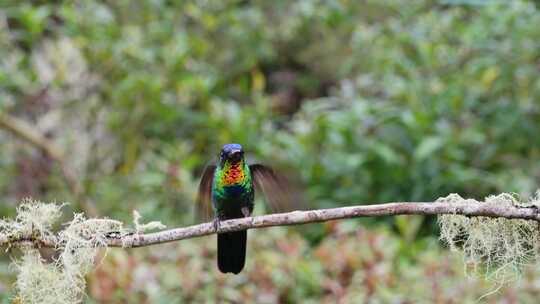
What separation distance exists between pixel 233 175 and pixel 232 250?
0.96 feet

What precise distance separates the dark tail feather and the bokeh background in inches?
71.9

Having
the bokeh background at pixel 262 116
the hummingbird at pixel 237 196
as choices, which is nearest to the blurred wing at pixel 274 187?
the hummingbird at pixel 237 196

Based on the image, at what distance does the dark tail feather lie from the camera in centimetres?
292

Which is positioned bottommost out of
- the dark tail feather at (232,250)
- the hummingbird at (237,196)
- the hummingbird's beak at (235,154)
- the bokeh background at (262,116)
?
the dark tail feather at (232,250)

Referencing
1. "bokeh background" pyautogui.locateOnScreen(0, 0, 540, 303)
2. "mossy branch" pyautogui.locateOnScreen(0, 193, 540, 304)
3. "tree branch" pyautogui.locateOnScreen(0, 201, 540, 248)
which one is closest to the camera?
"tree branch" pyautogui.locateOnScreen(0, 201, 540, 248)

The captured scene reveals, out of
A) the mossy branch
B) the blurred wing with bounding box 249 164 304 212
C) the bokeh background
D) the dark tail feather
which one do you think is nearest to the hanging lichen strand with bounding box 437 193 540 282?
the mossy branch

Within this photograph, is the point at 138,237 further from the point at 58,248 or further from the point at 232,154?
the point at 232,154

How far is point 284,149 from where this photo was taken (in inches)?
228

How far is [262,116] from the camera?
6012mm

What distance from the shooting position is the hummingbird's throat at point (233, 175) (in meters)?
2.84

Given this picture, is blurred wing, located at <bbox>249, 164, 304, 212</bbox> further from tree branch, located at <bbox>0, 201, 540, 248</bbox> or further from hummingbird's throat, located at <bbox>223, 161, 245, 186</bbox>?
tree branch, located at <bbox>0, 201, 540, 248</bbox>

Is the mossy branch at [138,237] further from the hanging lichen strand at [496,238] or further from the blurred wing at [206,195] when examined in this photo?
the blurred wing at [206,195]

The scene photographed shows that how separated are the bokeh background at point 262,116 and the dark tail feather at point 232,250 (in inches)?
71.9

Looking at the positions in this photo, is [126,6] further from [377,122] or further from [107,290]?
[107,290]
